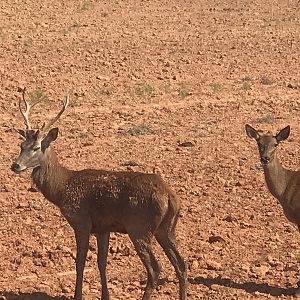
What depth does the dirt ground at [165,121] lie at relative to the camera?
33.2 ft

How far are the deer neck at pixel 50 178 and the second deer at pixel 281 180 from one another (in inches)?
101

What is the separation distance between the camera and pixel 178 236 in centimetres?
1109

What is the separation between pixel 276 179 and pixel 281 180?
6 centimetres

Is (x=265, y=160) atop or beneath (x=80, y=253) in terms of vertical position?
atop

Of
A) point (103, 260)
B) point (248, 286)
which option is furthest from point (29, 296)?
point (248, 286)

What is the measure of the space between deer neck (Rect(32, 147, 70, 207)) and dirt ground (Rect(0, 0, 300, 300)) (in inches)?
43.0

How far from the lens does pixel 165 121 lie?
18.0 meters

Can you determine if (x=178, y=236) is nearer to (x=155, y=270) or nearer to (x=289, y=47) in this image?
(x=155, y=270)

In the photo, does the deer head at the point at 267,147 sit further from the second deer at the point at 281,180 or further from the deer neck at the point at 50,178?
the deer neck at the point at 50,178

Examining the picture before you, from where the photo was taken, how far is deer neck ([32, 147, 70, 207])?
9.41m

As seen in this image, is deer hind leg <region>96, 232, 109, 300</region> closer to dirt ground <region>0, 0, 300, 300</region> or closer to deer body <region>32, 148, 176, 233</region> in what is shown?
deer body <region>32, 148, 176, 233</region>

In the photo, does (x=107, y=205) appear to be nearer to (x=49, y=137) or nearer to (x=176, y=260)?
(x=176, y=260)

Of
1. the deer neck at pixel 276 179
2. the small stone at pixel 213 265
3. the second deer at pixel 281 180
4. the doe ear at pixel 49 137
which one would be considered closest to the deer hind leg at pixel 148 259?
the small stone at pixel 213 265

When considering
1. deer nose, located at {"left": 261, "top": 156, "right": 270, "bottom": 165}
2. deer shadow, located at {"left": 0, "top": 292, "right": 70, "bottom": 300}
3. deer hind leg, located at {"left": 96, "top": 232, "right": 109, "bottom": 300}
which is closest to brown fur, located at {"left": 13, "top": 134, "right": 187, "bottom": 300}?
deer hind leg, located at {"left": 96, "top": 232, "right": 109, "bottom": 300}
